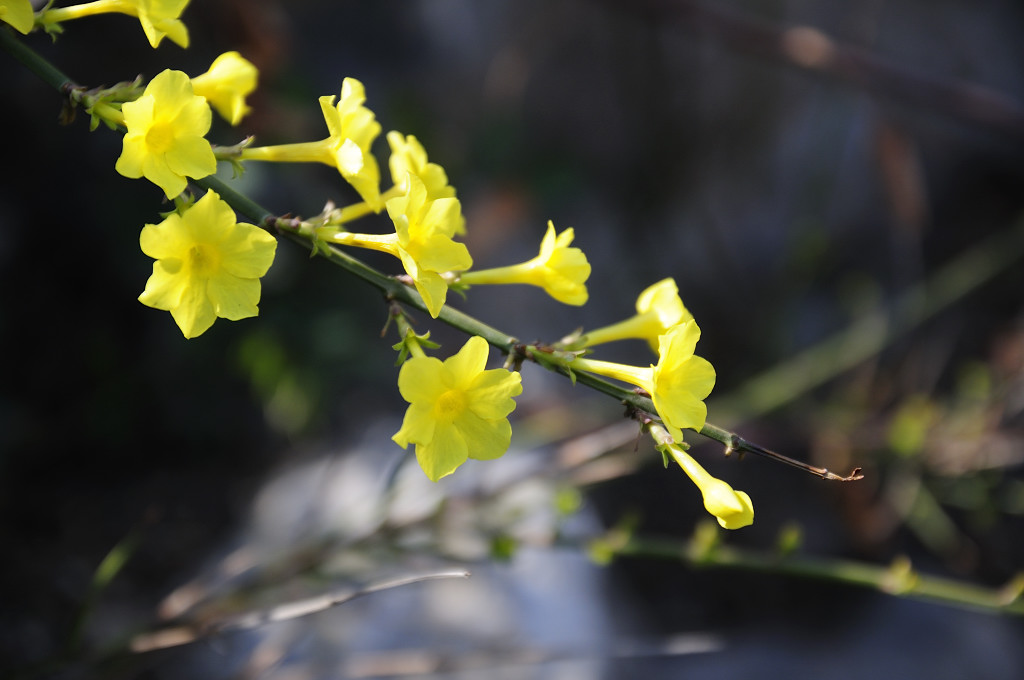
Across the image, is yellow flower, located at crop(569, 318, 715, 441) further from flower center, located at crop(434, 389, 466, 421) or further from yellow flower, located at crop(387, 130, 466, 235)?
yellow flower, located at crop(387, 130, 466, 235)

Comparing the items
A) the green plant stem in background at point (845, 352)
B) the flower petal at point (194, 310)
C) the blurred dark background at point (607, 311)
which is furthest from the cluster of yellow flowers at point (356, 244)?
the green plant stem in background at point (845, 352)

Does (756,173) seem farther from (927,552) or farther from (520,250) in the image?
(927,552)

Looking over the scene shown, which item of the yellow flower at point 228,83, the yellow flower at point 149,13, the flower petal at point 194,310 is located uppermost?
the yellow flower at point 228,83

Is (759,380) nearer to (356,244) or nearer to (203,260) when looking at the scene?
(356,244)

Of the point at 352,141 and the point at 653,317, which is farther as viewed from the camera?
the point at 653,317

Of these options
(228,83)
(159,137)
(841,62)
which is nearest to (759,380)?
(841,62)

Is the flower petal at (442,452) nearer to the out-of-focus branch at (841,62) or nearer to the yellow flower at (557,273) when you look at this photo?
the yellow flower at (557,273)

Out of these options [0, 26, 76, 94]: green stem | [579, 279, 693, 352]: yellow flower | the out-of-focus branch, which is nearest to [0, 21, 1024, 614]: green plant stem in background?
[0, 26, 76, 94]: green stem
